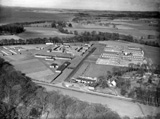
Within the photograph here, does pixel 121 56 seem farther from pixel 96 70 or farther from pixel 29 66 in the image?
pixel 29 66

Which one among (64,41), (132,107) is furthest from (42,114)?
(64,41)

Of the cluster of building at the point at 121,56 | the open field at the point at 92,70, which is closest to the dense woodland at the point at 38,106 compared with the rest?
the open field at the point at 92,70

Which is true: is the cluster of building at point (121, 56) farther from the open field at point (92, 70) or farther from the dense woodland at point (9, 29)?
the dense woodland at point (9, 29)

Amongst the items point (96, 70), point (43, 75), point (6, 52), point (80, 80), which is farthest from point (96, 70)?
point (6, 52)

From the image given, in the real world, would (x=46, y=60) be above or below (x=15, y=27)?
below

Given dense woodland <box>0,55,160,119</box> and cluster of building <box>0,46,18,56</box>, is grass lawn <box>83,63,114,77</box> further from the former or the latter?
Answer: cluster of building <box>0,46,18,56</box>

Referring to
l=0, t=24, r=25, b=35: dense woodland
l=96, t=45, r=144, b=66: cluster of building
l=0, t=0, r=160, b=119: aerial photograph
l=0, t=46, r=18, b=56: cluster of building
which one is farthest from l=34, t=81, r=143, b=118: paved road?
l=0, t=24, r=25, b=35: dense woodland

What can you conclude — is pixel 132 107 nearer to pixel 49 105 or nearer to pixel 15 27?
pixel 49 105

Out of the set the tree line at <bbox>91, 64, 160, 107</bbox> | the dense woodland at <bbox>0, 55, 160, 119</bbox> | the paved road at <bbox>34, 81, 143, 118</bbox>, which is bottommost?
the paved road at <bbox>34, 81, 143, 118</bbox>
